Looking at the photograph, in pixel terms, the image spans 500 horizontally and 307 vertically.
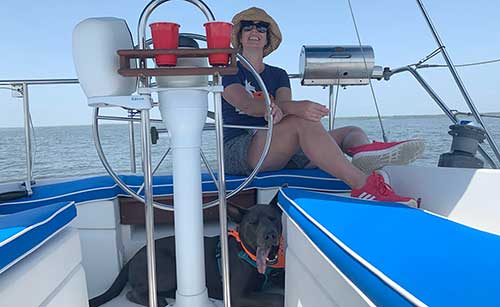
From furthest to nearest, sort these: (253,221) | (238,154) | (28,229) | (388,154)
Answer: (238,154) < (388,154) < (253,221) < (28,229)

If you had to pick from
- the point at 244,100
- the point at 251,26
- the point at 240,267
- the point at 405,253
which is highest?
the point at 251,26

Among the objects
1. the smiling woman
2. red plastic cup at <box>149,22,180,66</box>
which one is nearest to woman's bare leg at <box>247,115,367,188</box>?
the smiling woman

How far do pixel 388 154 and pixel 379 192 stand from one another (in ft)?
1.34

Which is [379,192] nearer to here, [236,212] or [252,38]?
[236,212]

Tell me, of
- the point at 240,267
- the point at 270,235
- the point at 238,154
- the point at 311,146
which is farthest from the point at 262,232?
the point at 238,154

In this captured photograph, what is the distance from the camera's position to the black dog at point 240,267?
54.9 inches

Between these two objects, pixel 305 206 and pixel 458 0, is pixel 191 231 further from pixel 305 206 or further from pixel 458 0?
pixel 458 0

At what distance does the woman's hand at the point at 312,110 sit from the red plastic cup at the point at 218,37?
2.10 ft

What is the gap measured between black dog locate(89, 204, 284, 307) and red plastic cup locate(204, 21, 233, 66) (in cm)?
66

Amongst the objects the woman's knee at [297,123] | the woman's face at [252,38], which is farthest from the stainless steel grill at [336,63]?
the woman's knee at [297,123]

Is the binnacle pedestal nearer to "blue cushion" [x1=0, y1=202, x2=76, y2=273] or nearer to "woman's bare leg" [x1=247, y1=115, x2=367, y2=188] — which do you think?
"blue cushion" [x1=0, y1=202, x2=76, y2=273]

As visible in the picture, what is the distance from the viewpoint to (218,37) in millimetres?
949

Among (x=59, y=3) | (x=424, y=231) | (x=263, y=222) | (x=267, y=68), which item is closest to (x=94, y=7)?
(x=59, y=3)

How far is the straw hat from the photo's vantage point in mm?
1918
